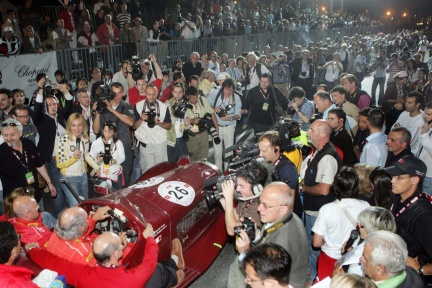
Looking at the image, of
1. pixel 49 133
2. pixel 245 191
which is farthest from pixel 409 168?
pixel 49 133

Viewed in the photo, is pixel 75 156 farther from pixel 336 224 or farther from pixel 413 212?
pixel 413 212

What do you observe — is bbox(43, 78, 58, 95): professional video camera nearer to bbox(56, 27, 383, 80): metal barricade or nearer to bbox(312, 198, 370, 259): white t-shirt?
bbox(56, 27, 383, 80): metal barricade

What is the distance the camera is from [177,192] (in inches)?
191

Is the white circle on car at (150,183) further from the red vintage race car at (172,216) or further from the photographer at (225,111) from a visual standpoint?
the photographer at (225,111)

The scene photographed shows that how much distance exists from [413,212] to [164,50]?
1105 cm

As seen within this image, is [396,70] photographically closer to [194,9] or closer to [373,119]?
[373,119]

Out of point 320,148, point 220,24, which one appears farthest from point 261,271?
point 220,24

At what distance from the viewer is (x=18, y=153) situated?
5.41 metres

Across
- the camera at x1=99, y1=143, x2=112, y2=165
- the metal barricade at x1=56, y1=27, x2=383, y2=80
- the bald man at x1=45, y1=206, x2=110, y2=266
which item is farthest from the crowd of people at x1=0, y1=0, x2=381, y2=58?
the bald man at x1=45, y1=206, x2=110, y2=266

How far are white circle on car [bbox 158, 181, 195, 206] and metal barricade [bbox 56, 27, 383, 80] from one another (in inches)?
254

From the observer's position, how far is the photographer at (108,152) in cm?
591

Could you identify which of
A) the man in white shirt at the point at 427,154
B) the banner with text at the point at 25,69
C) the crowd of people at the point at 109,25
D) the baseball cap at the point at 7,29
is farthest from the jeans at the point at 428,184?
the baseball cap at the point at 7,29

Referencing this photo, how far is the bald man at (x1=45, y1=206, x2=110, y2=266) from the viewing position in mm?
3822

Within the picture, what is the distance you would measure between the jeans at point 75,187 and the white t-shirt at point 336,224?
12.3 feet
